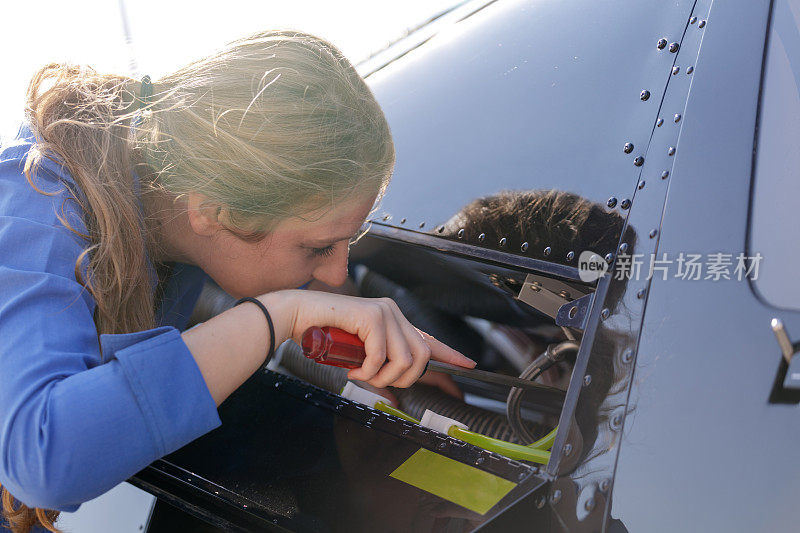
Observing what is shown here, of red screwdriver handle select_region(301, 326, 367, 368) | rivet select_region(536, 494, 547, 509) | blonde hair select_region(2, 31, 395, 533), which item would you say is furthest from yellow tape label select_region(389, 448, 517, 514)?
blonde hair select_region(2, 31, 395, 533)

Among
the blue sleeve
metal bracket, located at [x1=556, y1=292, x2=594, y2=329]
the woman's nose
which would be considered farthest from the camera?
the woman's nose

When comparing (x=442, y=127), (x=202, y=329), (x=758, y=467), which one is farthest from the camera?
(x=442, y=127)

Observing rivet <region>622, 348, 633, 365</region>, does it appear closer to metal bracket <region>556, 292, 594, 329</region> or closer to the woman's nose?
metal bracket <region>556, 292, 594, 329</region>

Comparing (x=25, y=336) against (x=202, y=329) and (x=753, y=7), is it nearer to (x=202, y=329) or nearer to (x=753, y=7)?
(x=202, y=329)

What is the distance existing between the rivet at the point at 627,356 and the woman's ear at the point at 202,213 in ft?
1.67

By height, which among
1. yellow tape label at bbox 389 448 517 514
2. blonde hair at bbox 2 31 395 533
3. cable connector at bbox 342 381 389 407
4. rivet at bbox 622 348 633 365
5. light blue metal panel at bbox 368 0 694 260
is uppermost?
light blue metal panel at bbox 368 0 694 260

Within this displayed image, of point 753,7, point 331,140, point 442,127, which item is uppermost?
point 753,7

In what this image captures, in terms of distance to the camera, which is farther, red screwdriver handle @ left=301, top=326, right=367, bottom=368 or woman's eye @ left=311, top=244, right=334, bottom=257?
woman's eye @ left=311, top=244, right=334, bottom=257

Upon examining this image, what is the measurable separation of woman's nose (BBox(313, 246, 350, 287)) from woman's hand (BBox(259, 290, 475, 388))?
13 centimetres

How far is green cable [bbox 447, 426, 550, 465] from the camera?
2.52 feet

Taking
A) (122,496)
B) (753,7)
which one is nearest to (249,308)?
(122,496)

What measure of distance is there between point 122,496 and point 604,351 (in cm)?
60

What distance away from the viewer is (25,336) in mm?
639

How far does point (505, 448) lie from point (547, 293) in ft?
0.70
